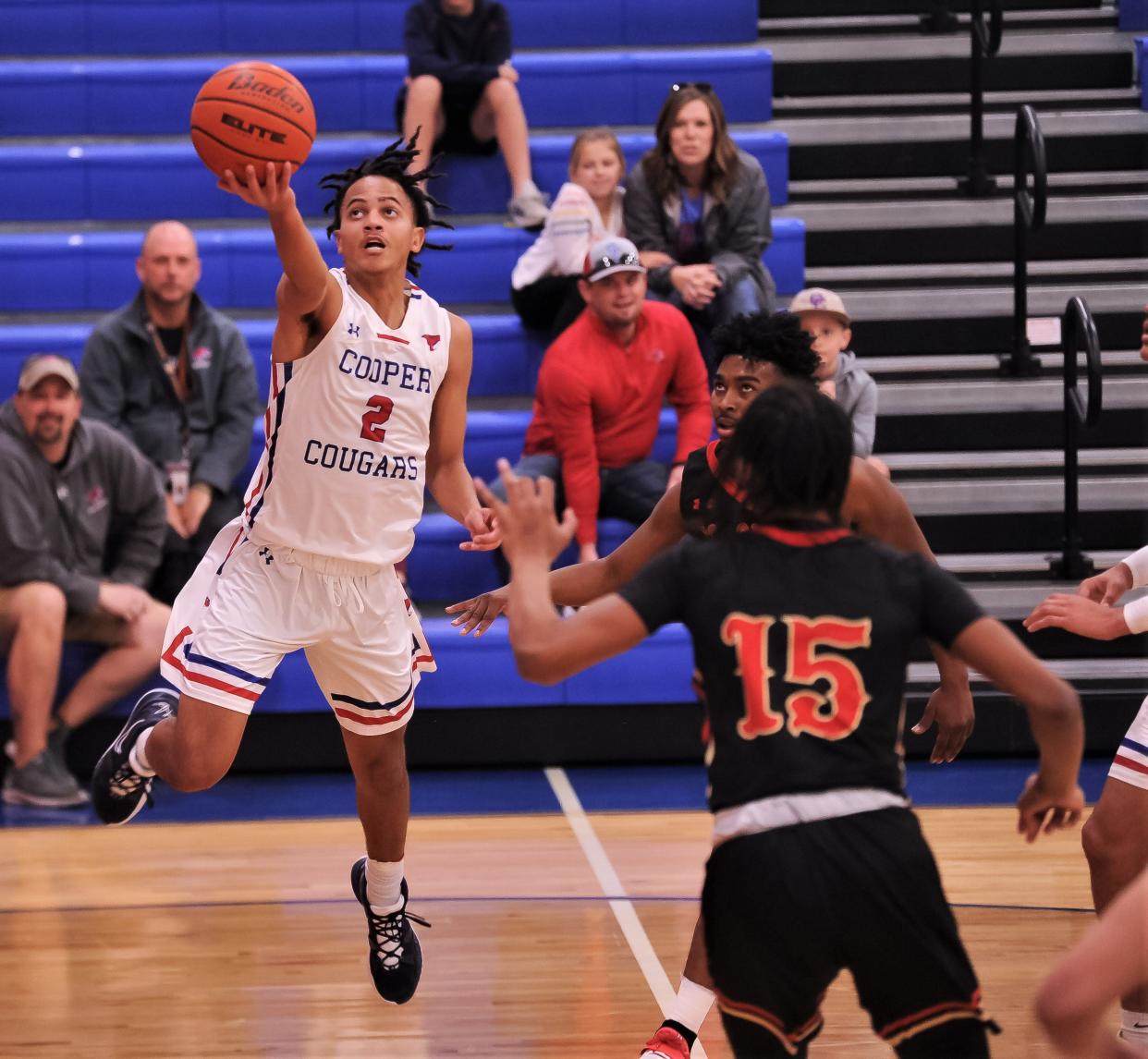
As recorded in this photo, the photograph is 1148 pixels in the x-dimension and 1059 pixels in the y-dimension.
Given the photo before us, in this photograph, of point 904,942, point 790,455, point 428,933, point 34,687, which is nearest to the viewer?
point 904,942

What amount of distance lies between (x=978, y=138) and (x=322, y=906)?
5134mm

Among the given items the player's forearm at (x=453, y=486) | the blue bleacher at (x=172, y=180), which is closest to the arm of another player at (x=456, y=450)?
the player's forearm at (x=453, y=486)

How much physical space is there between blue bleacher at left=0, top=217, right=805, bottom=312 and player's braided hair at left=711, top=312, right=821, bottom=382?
4.52 meters

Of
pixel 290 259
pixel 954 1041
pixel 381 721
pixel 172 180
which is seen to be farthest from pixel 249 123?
pixel 172 180

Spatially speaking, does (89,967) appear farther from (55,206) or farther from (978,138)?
(978,138)

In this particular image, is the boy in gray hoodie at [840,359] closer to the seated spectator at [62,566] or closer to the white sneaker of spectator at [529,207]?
the white sneaker of spectator at [529,207]

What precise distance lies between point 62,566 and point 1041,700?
469 centimetres

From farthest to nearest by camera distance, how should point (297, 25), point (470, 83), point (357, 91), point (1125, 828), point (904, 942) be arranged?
point (297, 25) < point (357, 91) < point (470, 83) < point (1125, 828) < point (904, 942)

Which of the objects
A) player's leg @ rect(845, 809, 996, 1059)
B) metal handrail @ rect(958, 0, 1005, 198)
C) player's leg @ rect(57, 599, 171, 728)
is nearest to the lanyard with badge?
player's leg @ rect(57, 599, 171, 728)

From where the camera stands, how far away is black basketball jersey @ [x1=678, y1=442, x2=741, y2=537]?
3.52 meters

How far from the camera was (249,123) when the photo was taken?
11.9ft

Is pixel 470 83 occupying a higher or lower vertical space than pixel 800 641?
higher

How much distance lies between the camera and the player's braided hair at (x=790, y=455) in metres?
2.66

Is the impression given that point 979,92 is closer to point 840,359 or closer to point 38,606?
point 840,359
